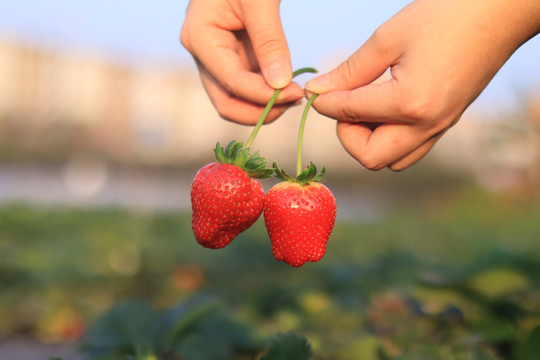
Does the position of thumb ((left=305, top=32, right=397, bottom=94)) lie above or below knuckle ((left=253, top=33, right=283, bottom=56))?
below

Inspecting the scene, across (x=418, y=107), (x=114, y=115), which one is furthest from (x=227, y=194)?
(x=114, y=115)

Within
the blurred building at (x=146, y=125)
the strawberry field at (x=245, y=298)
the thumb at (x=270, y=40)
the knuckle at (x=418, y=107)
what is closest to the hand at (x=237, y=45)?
the thumb at (x=270, y=40)

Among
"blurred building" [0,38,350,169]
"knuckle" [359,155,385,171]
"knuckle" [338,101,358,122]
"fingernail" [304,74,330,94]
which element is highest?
"fingernail" [304,74,330,94]

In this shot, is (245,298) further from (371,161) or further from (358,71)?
(358,71)

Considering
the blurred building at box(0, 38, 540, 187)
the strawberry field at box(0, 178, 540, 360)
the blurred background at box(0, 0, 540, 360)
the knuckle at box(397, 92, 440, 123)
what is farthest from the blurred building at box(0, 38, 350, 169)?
the knuckle at box(397, 92, 440, 123)

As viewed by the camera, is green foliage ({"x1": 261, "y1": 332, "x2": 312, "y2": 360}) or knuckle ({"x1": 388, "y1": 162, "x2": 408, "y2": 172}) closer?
green foliage ({"x1": 261, "y1": 332, "x2": 312, "y2": 360})

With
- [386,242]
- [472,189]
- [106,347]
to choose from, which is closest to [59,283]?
[106,347]

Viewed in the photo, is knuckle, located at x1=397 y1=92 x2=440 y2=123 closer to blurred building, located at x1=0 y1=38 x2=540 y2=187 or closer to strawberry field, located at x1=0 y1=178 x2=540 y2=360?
strawberry field, located at x1=0 y1=178 x2=540 y2=360
